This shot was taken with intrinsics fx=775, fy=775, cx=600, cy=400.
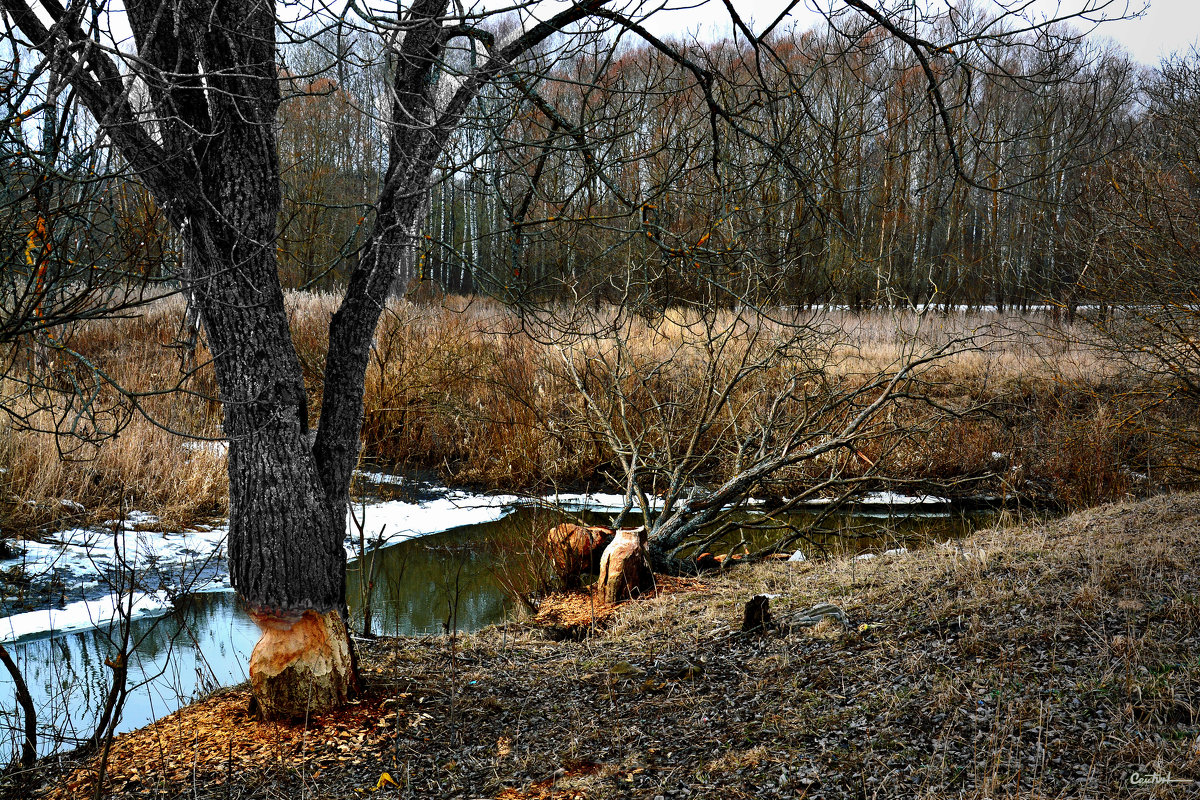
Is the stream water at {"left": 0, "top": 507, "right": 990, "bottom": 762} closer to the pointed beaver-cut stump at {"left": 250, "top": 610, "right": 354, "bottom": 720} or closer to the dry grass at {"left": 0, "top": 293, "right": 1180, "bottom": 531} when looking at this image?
the pointed beaver-cut stump at {"left": 250, "top": 610, "right": 354, "bottom": 720}

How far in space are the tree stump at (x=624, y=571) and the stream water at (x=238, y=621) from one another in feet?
3.55

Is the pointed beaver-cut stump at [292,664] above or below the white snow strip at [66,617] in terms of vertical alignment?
above

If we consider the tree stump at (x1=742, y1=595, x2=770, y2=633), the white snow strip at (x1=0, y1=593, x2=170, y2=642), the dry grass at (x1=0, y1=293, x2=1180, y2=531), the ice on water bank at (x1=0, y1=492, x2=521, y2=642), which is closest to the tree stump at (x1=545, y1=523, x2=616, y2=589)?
the ice on water bank at (x1=0, y1=492, x2=521, y2=642)

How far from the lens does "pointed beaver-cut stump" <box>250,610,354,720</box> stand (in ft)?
10.9

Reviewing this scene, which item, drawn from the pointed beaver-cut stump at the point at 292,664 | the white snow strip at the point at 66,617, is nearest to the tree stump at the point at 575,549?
the white snow strip at the point at 66,617

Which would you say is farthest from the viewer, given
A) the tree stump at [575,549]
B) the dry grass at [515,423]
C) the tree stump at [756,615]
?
the dry grass at [515,423]

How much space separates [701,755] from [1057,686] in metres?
1.39

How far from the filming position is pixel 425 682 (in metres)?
3.90

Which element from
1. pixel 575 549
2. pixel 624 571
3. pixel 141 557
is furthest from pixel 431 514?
pixel 624 571

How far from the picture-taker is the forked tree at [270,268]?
9.61 ft

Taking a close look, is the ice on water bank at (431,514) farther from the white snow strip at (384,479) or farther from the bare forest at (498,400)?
the white snow strip at (384,479)

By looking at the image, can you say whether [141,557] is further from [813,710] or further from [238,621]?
[813,710]

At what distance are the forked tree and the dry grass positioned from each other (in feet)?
15.2

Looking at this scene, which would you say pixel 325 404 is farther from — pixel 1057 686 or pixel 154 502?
pixel 154 502
